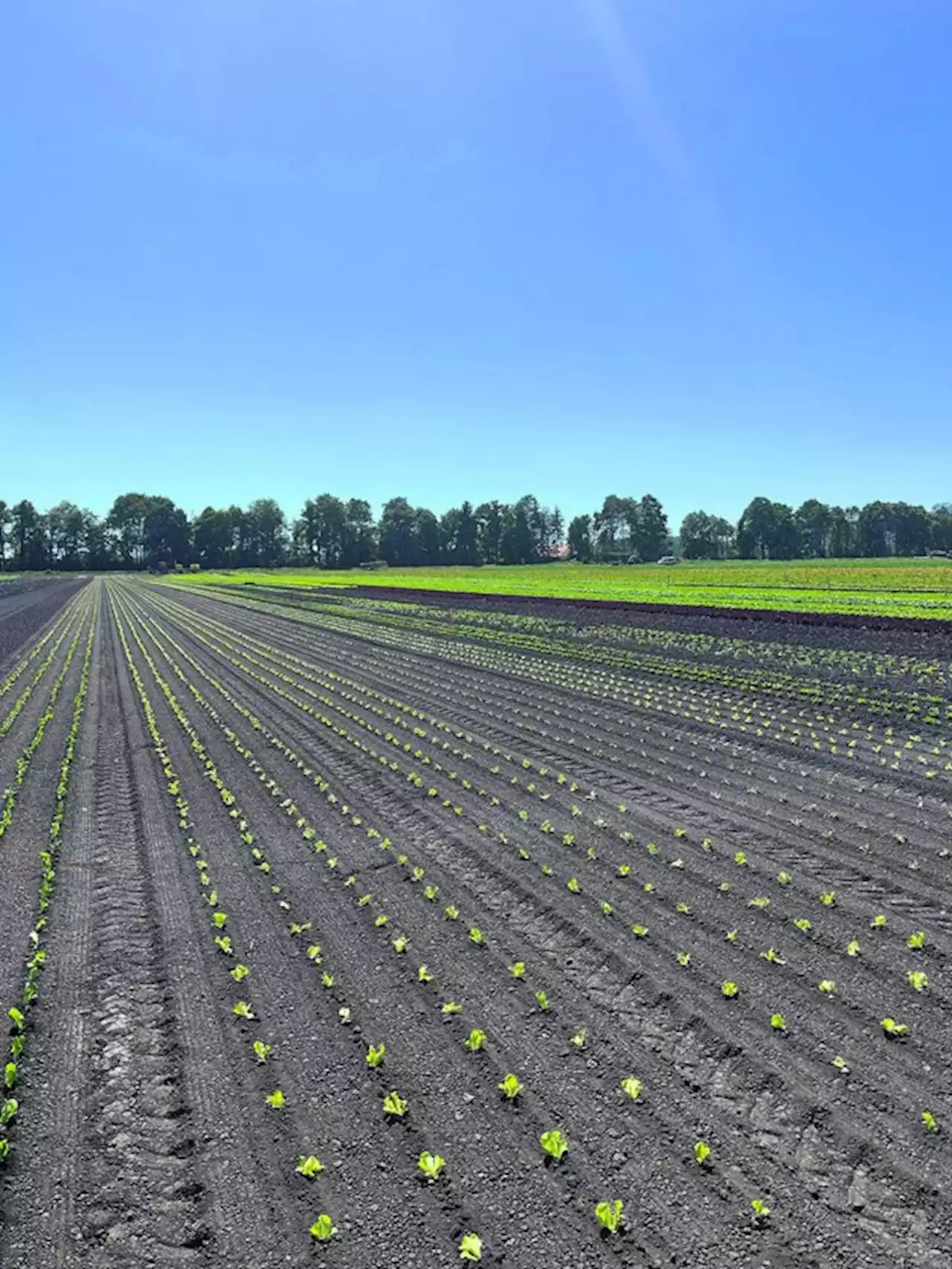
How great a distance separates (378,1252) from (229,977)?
322cm

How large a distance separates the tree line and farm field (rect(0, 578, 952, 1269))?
132m

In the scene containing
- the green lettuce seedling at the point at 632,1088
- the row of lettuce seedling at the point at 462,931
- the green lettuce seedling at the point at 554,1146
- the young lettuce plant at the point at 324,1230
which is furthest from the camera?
the row of lettuce seedling at the point at 462,931

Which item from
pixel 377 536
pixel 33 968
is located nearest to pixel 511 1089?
pixel 33 968

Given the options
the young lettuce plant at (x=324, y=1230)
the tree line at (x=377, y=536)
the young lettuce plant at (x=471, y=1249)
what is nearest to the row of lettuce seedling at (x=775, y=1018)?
the young lettuce plant at (x=471, y=1249)

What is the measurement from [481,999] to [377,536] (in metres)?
144

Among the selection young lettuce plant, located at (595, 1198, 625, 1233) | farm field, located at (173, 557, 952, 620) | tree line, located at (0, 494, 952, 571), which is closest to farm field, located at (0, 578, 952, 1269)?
young lettuce plant, located at (595, 1198, 625, 1233)

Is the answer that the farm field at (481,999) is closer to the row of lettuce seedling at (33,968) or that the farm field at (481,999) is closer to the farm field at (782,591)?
the row of lettuce seedling at (33,968)

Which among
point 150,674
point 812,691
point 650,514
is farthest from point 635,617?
point 650,514

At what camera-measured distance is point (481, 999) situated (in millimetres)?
6480

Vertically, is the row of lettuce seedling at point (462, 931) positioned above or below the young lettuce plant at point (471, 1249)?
above

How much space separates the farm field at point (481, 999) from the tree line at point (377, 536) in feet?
433

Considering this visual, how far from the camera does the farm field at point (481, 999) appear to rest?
4363mm

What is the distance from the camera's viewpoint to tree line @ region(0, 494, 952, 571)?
143125 mm

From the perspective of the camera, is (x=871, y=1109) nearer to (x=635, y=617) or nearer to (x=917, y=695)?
(x=917, y=695)
